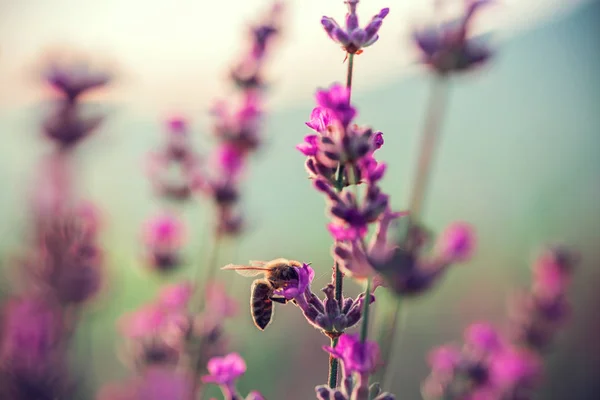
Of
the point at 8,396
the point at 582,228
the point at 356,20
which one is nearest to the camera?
the point at 356,20

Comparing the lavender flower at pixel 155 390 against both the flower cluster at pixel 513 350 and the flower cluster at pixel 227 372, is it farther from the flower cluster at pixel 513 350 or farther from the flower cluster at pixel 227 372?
the flower cluster at pixel 513 350

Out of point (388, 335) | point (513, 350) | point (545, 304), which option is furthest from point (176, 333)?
point (545, 304)

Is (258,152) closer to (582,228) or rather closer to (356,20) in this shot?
(356,20)

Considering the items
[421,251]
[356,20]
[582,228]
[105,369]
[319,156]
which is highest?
[356,20]

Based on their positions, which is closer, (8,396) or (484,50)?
(8,396)

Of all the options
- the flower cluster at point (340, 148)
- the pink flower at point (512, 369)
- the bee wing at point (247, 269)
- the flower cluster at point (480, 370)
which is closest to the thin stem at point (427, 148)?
the flower cluster at point (340, 148)

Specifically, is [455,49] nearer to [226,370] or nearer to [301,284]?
[301,284]

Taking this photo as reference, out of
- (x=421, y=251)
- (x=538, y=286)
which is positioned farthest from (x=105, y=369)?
(x=421, y=251)

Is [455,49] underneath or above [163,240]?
above

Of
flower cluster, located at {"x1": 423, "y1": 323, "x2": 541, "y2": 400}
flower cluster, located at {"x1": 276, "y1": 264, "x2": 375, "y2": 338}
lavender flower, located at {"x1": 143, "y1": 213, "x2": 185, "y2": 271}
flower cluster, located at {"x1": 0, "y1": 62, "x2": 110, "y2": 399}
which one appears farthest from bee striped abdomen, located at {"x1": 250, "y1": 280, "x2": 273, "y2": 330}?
lavender flower, located at {"x1": 143, "y1": 213, "x2": 185, "y2": 271}
